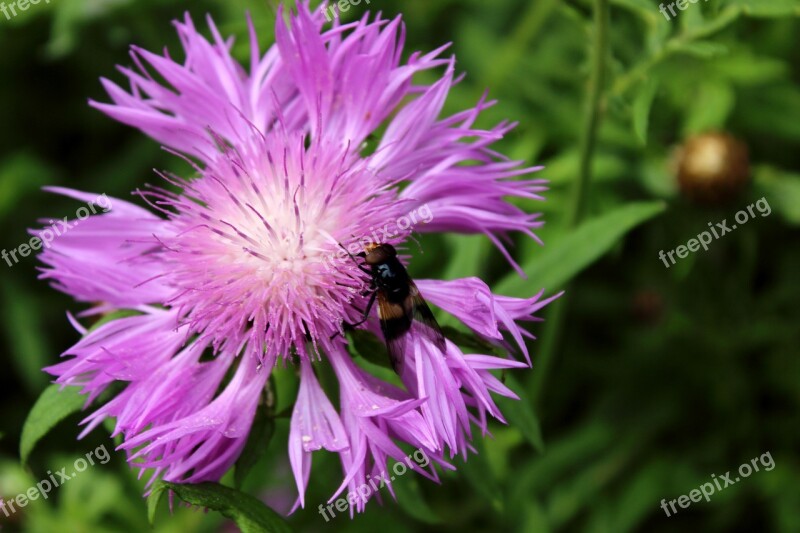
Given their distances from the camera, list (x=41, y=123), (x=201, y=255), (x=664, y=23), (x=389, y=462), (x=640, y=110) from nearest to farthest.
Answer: (x=201, y=255) < (x=389, y=462) < (x=640, y=110) < (x=664, y=23) < (x=41, y=123)

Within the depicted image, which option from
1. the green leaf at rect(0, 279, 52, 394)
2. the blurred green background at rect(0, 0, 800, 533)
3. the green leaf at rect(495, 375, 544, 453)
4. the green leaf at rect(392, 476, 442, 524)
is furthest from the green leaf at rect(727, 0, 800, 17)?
the green leaf at rect(0, 279, 52, 394)

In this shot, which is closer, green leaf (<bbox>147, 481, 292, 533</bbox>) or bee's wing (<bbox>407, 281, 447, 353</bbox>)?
green leaf (<bbox>147, 481, 292, 533</bbox>)

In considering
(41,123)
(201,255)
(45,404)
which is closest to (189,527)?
(45,404)

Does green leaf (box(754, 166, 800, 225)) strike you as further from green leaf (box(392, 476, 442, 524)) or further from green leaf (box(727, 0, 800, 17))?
green leaf (box(392, 476, 442, 524))

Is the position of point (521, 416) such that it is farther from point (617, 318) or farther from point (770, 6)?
point (617, 318)

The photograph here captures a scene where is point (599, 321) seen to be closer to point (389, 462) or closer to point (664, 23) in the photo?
point (664, 23)

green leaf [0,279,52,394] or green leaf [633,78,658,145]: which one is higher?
green leaf [0,279,52,394]
